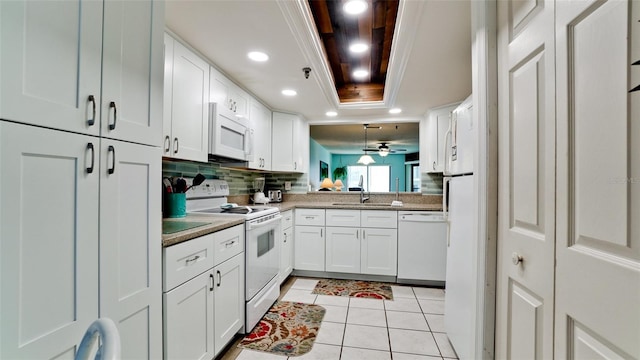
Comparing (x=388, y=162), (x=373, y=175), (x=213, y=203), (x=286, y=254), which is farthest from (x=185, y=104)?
(x=388, y=162)

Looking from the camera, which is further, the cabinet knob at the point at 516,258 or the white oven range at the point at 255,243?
the white oven range at the point at 255,243

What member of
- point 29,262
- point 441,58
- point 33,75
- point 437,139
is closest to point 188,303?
point 29,262

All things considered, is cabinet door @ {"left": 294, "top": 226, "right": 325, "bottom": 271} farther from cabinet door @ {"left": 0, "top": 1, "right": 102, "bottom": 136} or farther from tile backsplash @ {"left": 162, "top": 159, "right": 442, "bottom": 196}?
cabinet door @ {"left": 0, "top": 1, "right": 102, "bottom": 136}

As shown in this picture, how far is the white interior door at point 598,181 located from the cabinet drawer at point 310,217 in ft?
8.63

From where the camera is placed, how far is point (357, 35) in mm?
2182

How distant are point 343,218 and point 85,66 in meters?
2.81

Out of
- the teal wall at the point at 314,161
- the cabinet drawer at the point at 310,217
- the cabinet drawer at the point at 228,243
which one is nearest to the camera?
the cabinet drawer at the point at 228,243

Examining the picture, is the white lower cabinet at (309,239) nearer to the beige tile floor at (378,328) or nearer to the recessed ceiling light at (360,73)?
the beige tile floor at (378,328)

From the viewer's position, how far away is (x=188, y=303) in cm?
143

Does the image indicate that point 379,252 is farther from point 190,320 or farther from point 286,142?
point 190,320

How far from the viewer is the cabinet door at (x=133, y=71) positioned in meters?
0.96

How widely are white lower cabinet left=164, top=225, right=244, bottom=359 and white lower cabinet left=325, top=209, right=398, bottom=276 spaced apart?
1543 mm

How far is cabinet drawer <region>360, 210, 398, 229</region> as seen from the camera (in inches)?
127

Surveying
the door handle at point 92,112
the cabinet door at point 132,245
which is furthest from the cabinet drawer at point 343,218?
the door handle at point 92,112
